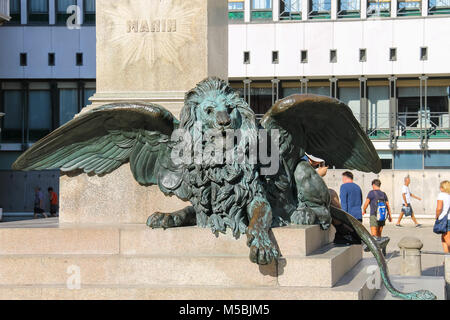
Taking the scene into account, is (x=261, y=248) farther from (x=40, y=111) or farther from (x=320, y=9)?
(x=40, y=111)

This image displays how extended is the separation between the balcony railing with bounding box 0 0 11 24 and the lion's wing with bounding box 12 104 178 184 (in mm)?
30374

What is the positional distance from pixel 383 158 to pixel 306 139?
3238 centimetres

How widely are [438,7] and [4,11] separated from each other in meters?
19.5

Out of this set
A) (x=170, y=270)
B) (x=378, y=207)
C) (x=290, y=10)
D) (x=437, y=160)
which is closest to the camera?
(x=170, y=270)

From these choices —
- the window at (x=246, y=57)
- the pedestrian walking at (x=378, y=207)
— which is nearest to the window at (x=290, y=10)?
the window at (x=246, y=57)

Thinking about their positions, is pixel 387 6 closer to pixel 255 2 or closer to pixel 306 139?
pixel 255 2

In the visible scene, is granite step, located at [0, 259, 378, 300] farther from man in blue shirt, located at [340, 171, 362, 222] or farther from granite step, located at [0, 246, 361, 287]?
man in blue shirt, located at [340, 171, 362, 222]

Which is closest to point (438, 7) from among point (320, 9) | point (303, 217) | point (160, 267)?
point (320, 9)

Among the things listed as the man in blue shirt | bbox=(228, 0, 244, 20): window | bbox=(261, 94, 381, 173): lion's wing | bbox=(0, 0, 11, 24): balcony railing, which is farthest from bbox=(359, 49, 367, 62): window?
bbox=(261, 94, 381, 173): lion's wing

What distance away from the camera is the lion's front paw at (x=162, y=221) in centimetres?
769

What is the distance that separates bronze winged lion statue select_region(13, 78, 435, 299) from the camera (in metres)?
7.70

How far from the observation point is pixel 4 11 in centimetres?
3875

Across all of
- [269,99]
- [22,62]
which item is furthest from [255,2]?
[22,62]

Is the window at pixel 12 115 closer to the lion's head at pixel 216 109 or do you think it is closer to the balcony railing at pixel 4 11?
the balcony railing at pixel 4 11
